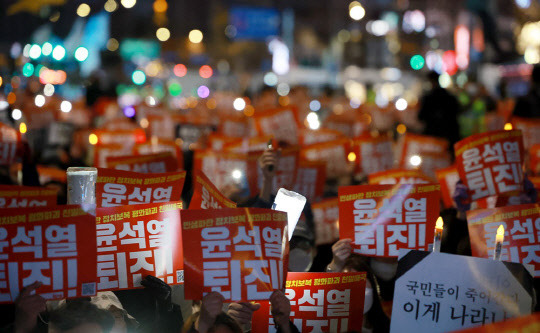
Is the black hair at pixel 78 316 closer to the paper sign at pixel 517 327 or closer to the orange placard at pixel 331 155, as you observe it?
the paper sign at pixel 517 327

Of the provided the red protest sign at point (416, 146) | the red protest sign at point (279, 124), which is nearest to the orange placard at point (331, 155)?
the red protest sign at point (416, 146)

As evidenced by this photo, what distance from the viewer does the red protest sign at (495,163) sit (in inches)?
217

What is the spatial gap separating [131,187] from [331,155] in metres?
4.08

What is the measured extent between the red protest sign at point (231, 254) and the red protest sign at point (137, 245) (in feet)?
1.50

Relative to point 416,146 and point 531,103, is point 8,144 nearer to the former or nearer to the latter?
point 416,146

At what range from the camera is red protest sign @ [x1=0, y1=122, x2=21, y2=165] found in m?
7.13

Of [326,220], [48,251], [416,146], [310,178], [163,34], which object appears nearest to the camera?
[48,251]

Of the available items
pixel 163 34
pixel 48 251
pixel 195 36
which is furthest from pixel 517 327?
pixel 163 34

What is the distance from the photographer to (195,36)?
49719mm

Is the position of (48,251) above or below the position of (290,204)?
below

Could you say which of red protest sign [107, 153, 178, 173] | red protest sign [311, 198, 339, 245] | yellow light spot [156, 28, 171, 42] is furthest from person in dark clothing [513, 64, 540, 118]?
yellow light spot [156, 28, 171, 42]

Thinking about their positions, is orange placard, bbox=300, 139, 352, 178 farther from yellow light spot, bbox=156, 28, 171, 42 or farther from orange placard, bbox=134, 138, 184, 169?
yellow light spot, bbox=156, 28, 171, 42

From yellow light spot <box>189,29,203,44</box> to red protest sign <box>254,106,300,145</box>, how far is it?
39440mm

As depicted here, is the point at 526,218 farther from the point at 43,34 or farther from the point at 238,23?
the point at 238,23
